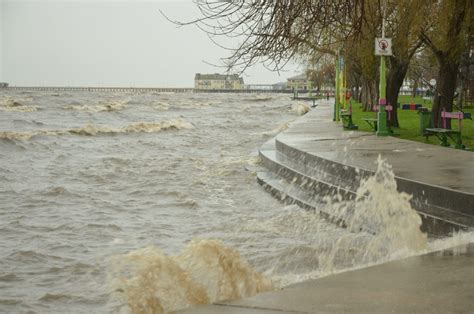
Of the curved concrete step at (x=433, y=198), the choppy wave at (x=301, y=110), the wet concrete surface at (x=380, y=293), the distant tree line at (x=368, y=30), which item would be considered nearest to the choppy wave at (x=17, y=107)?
the choppy wave at (x=301, y=110)

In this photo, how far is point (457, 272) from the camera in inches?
219

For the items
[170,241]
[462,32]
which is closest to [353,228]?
[170,241]

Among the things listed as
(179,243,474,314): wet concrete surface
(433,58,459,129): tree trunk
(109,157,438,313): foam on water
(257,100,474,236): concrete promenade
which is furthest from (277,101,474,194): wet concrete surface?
(179,243,474,314): wet concrete surface

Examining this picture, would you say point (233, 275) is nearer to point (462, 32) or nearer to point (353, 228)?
point (353, 228)

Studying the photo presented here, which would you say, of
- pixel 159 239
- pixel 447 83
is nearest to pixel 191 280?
pixel 159 239

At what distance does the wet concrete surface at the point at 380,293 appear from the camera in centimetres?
456

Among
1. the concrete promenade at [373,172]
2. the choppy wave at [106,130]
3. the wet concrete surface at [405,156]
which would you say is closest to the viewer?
the concrete promenade at [373,172]

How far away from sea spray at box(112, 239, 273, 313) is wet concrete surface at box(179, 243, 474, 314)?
0.83m

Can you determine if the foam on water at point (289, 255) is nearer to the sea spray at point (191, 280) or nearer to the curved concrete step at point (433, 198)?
the sea spray at point (191, 280)

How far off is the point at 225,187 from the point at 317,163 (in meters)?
2.08

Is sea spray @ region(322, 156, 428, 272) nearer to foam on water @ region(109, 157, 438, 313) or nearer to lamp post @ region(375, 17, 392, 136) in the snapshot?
foam on water @ region(109, 157, 438, 313)

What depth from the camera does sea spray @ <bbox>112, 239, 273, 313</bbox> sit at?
19.0ft

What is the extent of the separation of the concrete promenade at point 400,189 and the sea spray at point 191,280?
0.84m

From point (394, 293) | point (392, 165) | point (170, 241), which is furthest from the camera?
point (392, 165)
